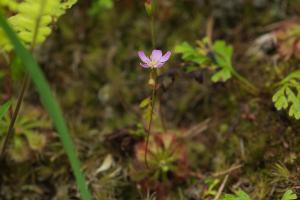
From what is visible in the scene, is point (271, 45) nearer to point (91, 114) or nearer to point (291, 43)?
point (291, 43)

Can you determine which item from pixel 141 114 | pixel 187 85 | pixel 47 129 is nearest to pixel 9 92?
pixel 47 129

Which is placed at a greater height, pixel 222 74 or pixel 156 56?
pixel 156 56

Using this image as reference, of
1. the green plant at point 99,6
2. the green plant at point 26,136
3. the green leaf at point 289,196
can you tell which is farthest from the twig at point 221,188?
the green plant at point 99,6

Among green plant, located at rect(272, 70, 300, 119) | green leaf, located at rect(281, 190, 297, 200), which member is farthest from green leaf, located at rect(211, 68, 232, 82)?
green leaf, located at rect(281, 190, 297, 200)

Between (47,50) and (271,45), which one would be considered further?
(47,50)

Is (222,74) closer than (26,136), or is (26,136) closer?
(222,74)

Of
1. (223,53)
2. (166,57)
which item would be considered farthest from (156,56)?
(223,53)

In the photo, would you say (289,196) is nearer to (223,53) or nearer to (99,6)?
(223,53)
